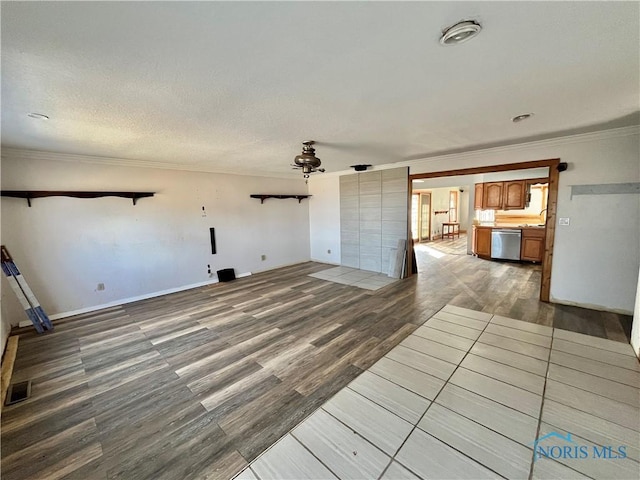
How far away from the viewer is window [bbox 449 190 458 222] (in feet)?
39.2

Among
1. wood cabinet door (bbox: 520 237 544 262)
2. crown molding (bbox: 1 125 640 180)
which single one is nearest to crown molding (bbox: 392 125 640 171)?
crown molding (bbox: 1 125 640 180)

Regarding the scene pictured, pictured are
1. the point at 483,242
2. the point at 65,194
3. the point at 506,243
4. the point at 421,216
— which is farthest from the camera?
the point at 421,216

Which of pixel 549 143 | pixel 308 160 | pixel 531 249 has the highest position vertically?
pixel 549 143

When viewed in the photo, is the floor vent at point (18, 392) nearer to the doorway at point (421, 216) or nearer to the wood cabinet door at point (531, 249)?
the wood cabinet door at point (531, 249)

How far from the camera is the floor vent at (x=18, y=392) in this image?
7.06 ft

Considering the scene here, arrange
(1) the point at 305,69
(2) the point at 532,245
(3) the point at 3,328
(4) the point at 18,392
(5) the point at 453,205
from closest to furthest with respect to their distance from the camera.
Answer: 1. (1) the point at 305,69
2. (4) the point at 18,392
3. (3) the point at 3,328
4. (2) the point at 532,245
5. (5) the point at 453,205

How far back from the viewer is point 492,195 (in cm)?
737

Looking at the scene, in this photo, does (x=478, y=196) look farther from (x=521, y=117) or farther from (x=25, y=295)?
(x=25, y=295)

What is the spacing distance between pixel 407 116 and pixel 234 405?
305 centimetres

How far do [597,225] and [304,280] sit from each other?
4.67 m

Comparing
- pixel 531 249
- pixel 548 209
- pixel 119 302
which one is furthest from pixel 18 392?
pixel 531 249

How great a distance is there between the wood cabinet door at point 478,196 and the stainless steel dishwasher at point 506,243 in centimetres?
103

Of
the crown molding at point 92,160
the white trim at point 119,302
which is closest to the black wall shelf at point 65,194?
the crown molding at point 92,160

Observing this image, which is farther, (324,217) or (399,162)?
(324,217)
